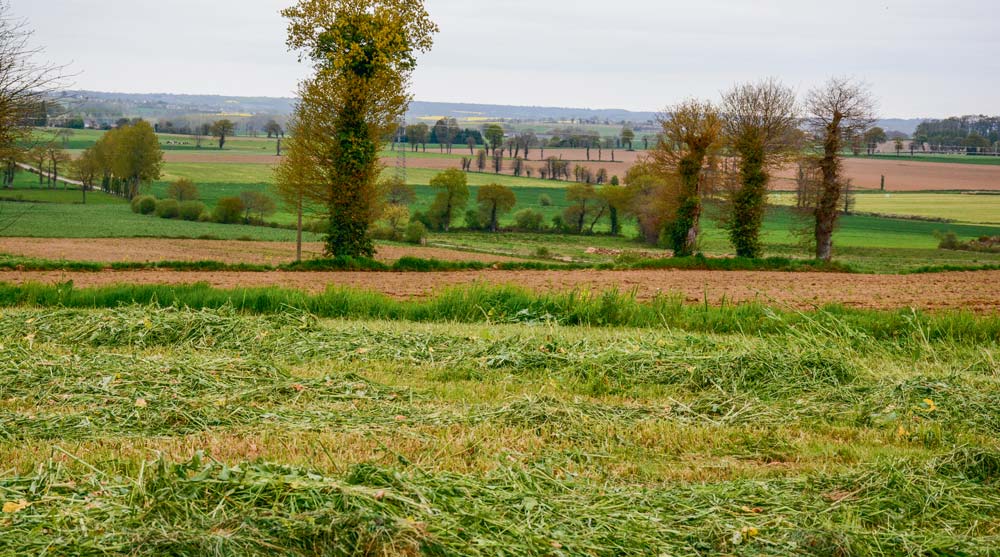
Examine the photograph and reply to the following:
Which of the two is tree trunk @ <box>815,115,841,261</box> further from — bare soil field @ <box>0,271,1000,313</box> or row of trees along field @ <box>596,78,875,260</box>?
bare soil field @ <box>0,271,1000,313</box>

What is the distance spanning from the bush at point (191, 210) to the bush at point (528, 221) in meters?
27.4

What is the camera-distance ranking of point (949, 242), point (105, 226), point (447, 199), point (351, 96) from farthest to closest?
point (447, 199) → point (949, 242) → point (105, 226) → point (351, 96)

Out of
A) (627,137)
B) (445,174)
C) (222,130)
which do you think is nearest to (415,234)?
(445,174)

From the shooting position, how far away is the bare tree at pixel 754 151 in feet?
151

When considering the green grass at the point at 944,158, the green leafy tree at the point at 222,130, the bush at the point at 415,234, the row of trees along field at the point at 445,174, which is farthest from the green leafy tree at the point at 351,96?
the green leafy tree at the point at 222,130

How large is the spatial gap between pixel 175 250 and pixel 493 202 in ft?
122

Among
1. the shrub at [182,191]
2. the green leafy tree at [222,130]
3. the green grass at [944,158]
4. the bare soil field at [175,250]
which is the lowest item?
the bare soil field at [175,250]

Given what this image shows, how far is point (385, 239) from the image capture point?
6644 cm

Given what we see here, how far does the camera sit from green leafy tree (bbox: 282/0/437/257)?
108 feet

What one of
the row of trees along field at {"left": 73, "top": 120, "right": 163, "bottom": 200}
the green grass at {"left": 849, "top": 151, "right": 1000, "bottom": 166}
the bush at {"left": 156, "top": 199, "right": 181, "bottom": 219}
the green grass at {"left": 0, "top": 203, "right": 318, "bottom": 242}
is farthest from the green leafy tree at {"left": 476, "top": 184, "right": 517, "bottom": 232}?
the green grass at {"left": 849, "top": 151, "right": 1000, "bottom": 166}

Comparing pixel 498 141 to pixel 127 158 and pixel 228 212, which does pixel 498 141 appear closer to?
pixel 127 158

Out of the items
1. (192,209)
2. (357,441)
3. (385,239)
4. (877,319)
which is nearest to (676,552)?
(357,441)

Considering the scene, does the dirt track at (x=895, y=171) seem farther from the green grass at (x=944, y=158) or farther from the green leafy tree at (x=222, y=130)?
the green leafy tree at (x=222, y=130)

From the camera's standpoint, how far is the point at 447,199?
78.6m
